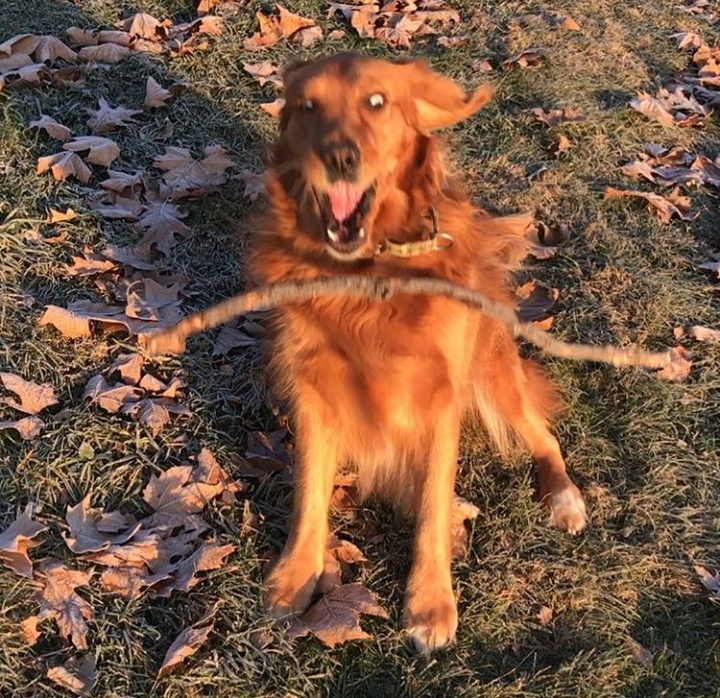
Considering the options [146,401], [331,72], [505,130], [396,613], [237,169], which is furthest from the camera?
[505,130]

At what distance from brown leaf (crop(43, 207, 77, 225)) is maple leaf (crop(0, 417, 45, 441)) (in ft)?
4.45

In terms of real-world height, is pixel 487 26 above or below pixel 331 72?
below

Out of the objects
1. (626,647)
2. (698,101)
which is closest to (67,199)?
(626,647)

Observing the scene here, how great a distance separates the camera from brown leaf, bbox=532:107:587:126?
19.8ft

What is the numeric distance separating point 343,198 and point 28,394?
5.87ft

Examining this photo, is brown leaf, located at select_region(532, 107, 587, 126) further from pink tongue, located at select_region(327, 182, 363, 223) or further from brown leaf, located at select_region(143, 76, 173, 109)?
pink tongue, located at select_region(327, 182, 363, 223)

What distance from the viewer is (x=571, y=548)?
368 cm

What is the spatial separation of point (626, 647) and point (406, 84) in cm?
228

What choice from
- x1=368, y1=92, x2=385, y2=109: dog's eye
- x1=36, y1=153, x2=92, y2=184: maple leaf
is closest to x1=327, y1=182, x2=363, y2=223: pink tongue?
x1=368, y1=92, x2=385, y2=109: dog's eye

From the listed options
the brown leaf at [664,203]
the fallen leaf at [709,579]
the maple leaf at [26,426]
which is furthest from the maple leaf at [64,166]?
the fallen leaf at [709,579]

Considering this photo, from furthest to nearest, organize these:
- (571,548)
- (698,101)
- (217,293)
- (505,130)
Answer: (698,101), (505,130), (217,293), (571,548)

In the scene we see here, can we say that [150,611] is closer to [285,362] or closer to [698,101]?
[285,362]

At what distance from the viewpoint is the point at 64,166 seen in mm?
4910

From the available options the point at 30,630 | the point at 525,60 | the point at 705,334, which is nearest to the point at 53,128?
the point at 30,630
